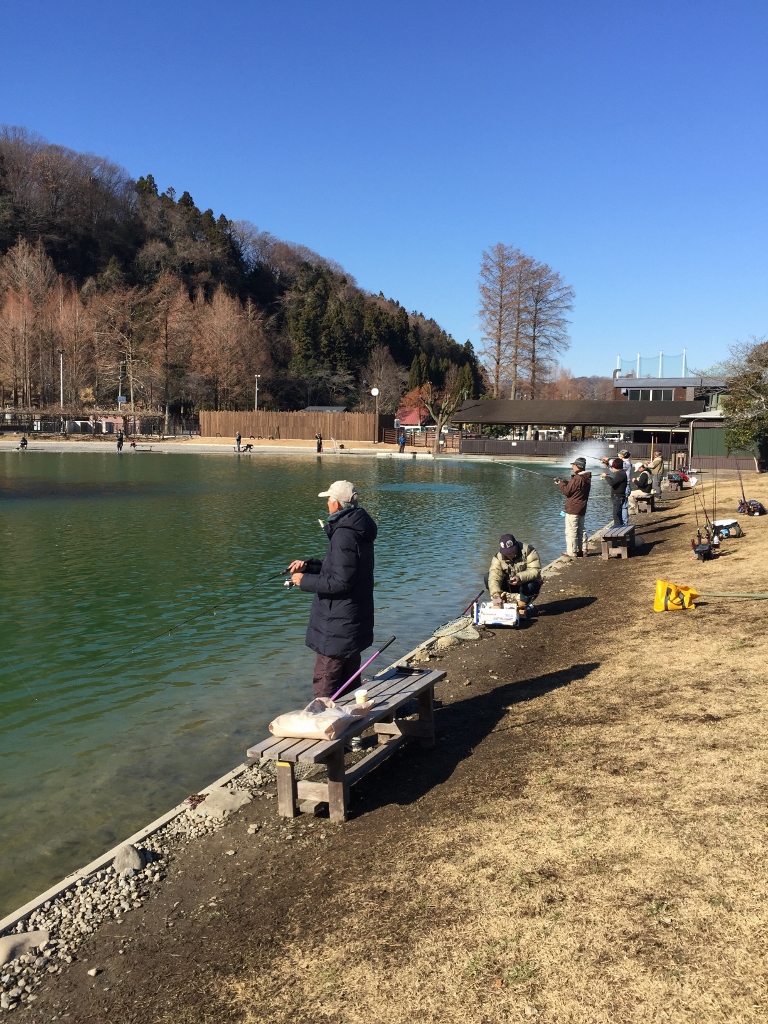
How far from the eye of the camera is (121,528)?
21531 millimetres

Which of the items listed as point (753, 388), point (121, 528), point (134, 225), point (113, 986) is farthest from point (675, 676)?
point (134, 225)

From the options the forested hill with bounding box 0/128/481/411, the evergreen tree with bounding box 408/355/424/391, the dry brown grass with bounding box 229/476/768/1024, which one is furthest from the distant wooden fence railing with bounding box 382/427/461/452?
the dry brown grass with bounding box 229/476/768/1024

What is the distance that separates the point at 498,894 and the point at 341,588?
2505mm

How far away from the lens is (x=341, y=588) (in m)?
6.13

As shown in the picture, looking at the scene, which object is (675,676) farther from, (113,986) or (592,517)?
(592,517)

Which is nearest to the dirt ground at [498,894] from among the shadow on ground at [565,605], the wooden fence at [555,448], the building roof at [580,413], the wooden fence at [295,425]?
the shadow on ground at [565,605]

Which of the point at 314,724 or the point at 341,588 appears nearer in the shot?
the point at 314,724

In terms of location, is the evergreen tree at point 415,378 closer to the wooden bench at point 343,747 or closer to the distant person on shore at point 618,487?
the distant person on shore at point 618,487

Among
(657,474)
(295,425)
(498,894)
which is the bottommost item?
(498,894)

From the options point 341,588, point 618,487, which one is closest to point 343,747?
point 341,588

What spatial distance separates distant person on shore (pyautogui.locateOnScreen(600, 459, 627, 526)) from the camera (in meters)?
18.2

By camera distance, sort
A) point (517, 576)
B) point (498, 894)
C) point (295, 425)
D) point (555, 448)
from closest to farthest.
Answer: point (498, 894), point (517, 576), point (555, 448), point (295, 425)

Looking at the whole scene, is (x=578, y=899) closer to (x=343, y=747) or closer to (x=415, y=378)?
(x=343, y=747)

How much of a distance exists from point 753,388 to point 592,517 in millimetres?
14678
